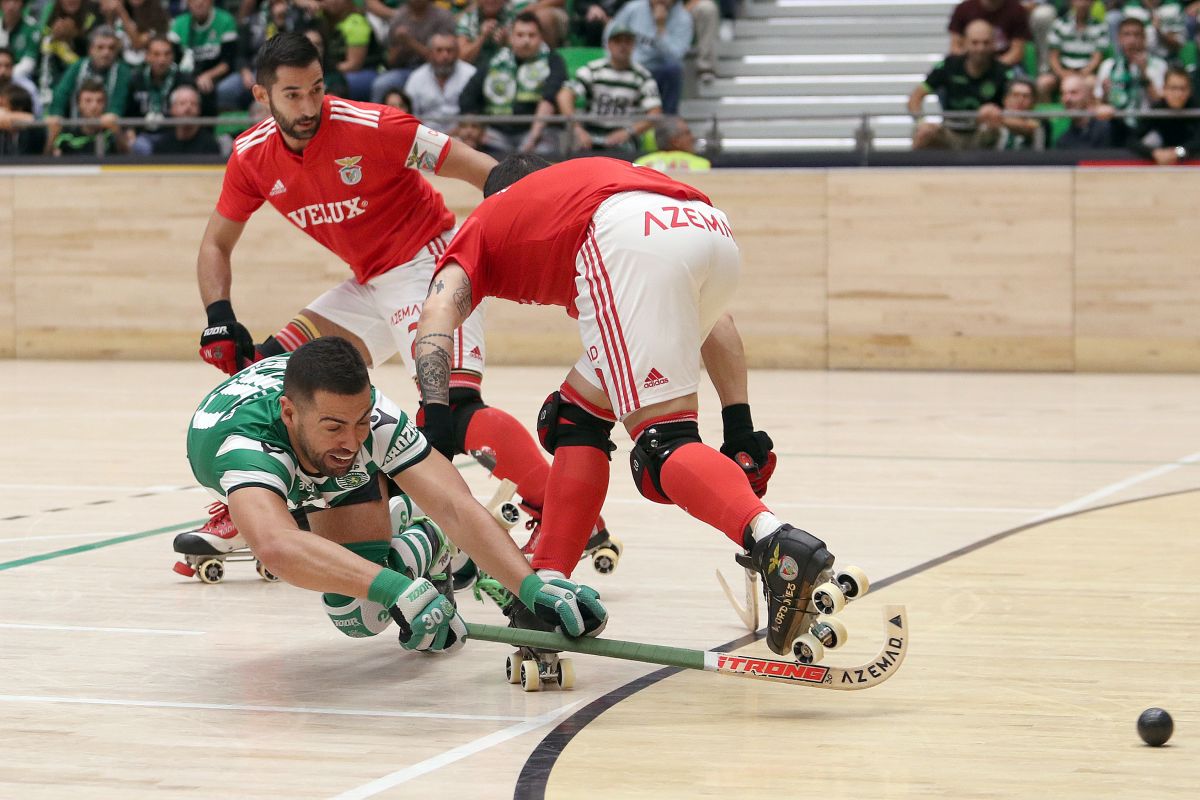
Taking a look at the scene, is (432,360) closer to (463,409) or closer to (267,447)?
(267,447)

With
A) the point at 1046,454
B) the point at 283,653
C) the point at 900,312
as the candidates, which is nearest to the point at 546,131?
the point at 900,312

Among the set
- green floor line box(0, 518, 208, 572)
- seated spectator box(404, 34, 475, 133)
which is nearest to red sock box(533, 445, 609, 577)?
green floor line box(0, 518, 208, 572)

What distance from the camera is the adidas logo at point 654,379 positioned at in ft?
15.1

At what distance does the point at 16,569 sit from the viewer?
6.29 meters

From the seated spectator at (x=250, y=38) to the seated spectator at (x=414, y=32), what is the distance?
96 centimetres

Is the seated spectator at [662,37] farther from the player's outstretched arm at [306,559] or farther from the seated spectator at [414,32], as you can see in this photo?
the player's outstretched arm at [306,559]

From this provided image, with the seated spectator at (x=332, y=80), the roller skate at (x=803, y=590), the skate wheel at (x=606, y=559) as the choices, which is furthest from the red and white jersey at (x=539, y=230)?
the seated spectator at (x=332, y=80)

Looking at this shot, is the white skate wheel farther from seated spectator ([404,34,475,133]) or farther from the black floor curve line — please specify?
seated spectator ([404,34,475,133])

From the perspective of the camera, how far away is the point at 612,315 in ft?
15.3

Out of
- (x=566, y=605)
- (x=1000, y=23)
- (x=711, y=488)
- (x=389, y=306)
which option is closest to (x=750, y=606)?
(x=711, y=488)

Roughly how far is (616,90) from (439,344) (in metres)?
11.4

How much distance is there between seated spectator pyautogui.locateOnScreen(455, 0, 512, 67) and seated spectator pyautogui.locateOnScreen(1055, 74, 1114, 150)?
17.2 feet

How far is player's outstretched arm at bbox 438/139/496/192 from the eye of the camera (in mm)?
6523

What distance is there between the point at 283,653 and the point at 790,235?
10.6 m
